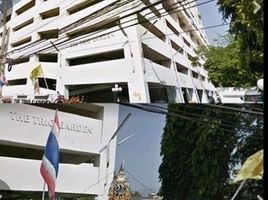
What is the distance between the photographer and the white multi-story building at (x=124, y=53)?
6.30 meters

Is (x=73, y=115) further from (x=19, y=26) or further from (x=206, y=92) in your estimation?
(x=19, y=26)

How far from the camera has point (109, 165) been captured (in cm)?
251

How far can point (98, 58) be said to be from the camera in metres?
7.53

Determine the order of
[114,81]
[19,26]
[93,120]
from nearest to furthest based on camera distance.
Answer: [93,120] → [114,81] → [19,26]

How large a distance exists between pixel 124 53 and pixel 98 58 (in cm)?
57

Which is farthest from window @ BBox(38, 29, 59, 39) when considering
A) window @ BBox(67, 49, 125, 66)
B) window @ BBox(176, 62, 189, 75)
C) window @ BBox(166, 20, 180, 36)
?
window @ BBox(176, 62, 189, 75)

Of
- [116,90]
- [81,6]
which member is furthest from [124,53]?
[81,6]

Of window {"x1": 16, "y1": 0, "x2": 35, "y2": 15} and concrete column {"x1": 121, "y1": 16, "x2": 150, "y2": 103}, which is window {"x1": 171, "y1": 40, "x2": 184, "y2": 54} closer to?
concrete column {"x1": 121, "y1": 16, "x2": 150, "y2": 103}

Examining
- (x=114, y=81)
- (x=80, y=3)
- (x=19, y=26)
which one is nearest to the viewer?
(x=114, y=81)

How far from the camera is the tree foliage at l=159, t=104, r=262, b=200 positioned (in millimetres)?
2365

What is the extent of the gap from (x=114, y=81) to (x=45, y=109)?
433 cm

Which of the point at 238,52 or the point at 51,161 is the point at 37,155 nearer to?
the point at 51,161

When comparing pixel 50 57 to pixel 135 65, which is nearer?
pixel 135 65

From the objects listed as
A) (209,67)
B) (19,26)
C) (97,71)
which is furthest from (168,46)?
(19,26)
